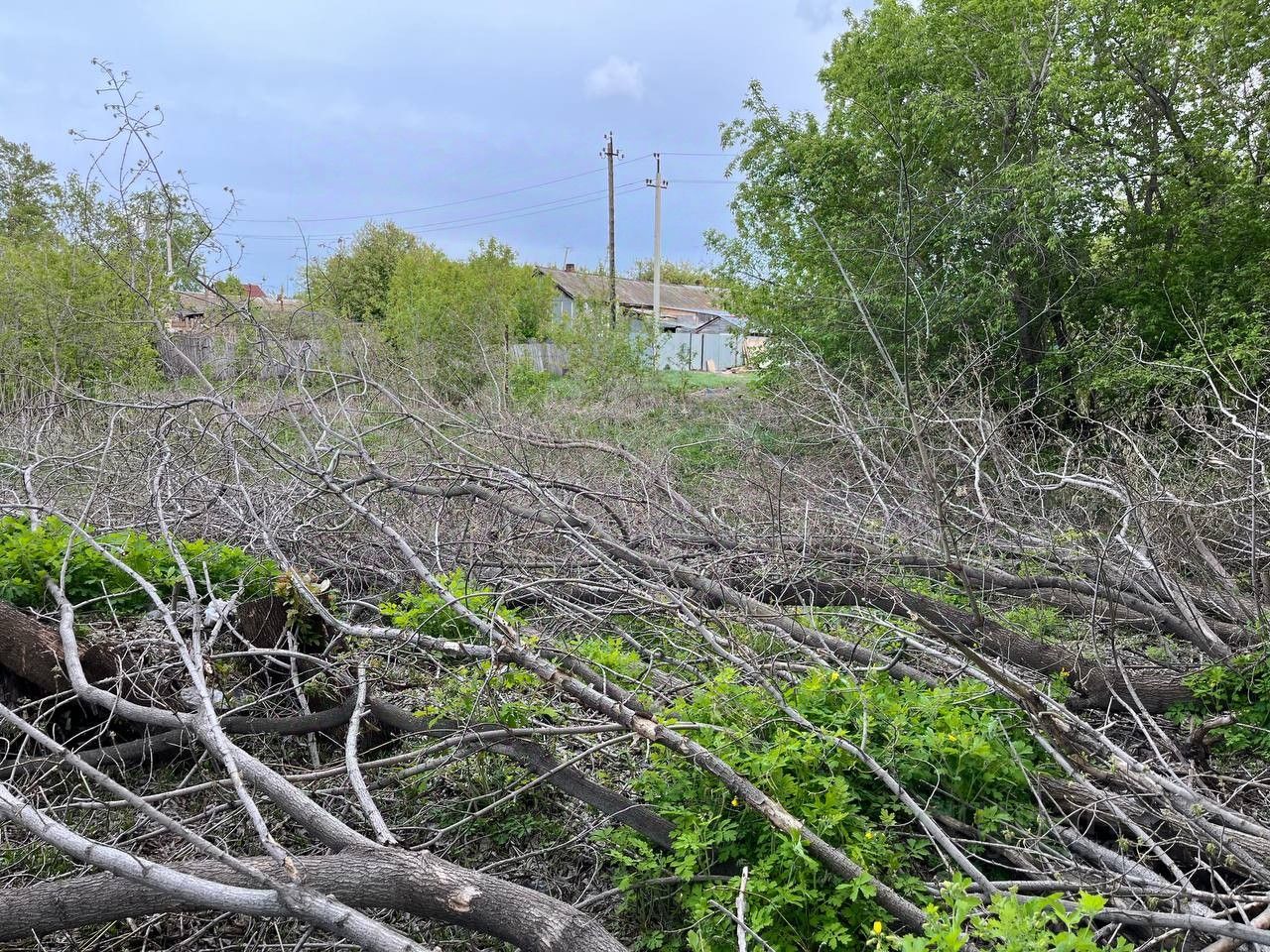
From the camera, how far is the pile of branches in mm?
2588

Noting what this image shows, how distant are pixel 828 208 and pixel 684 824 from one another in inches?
452

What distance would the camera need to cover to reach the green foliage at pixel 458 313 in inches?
680

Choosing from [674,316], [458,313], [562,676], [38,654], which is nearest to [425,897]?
[562,676]

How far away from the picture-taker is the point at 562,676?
3.05 metres

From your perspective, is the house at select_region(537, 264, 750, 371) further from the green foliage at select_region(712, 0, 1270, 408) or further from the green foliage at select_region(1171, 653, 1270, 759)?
the green foliage at select_region(1171, 653, 1270, 759)

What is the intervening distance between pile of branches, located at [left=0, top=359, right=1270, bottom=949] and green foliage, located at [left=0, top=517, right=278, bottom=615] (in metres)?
0.07

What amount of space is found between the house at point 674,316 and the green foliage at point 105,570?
11919 millimetres

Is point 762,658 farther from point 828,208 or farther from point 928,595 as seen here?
point 828,208

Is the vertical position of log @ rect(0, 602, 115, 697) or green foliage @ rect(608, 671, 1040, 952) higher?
log @ rect(0, 602, 115, 697)

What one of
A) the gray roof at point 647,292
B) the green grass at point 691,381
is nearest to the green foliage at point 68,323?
the green grass at point 691,381

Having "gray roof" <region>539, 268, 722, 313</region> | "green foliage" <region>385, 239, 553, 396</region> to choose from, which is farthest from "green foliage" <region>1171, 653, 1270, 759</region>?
"gray roof" <region>539, 268, 722, 313</region>

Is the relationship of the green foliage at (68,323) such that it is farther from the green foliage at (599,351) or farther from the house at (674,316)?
the house at (674,316)

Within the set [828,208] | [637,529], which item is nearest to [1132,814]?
[637,529]

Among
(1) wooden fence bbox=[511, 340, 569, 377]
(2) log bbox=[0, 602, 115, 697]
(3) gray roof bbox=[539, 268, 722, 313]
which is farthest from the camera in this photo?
(3) gray roof bbox=[539, 268, 722, 313]
